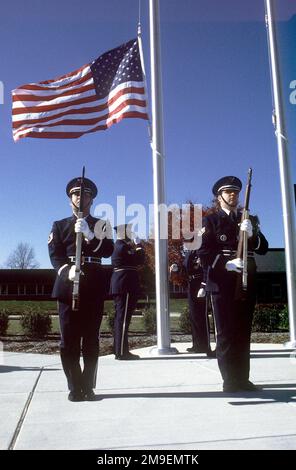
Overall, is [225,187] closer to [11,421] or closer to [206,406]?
[206,406]

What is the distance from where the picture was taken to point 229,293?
436 cm

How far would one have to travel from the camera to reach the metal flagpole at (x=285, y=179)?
7547 millimetres

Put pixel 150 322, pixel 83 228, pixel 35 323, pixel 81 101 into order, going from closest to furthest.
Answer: pixel 83 228
pixel 81 101
pixel 35 323
pixel 150 322

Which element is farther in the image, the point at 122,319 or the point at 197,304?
the point at 197,304

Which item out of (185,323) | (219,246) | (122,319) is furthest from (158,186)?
(185,323)

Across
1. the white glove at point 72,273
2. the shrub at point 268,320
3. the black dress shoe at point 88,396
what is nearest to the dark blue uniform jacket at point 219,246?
the white glove at point 72,273

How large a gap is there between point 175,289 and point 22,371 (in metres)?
38.0

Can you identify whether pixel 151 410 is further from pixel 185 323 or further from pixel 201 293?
pixel 185 323

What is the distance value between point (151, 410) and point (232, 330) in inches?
42.0

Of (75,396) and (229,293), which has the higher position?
(229,293)

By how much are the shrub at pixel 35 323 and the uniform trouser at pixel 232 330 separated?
26.2ft

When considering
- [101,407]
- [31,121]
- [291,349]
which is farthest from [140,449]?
→ [31,121]

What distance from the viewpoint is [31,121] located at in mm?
7227

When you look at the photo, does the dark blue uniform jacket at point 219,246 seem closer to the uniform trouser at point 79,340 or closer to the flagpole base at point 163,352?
the uniform trouser at point 79,340
